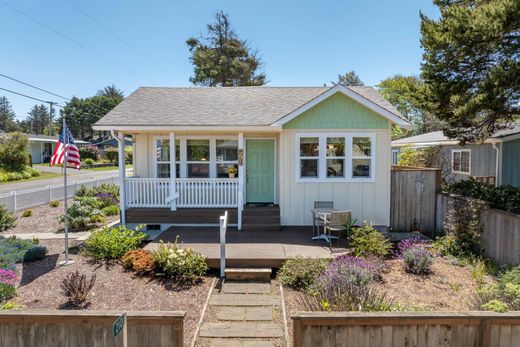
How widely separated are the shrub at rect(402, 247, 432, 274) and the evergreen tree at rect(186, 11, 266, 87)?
28482 millimetres

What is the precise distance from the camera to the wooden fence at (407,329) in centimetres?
332

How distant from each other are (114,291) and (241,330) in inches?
110

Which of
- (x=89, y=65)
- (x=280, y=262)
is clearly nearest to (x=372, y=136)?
(x=280, y=262)

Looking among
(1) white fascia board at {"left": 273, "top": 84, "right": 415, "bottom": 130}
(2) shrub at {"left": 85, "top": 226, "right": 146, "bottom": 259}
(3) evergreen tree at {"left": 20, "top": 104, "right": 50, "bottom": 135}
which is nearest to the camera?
(2) shrub at {"left": 85, "top": 226, "right": 146, "bottom": 259}

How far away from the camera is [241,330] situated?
15.4ft

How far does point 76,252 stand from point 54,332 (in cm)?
543

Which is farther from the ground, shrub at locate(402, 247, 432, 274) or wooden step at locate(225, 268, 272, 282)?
shrub at locate(402, 247, 432, 274)

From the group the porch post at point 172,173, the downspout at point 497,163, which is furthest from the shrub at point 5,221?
the downspout at point 497,163

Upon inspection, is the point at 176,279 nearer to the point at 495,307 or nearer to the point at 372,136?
the point at 495,307

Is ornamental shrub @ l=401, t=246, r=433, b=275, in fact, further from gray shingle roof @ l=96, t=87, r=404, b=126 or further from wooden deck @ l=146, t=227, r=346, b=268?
gray shingle roof @ l=96, t=87, r=404, b=126

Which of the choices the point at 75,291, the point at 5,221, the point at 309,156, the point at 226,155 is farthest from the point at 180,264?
the point at 5,221

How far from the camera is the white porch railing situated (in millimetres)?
10336

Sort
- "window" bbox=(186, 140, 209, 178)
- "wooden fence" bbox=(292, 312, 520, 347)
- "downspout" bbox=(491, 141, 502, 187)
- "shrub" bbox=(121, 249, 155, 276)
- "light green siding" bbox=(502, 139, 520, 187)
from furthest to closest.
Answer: "downspout" bbox=(491, 141, 502, 187)
"light green siding" bbox=(502, 139, 520, 187)
"window" bbox=(186, 140, 209, 178)
"shrub" bbox=(121, 249, 155, 276)
"wooden fence" bbox=(292, 312, 520, 347)

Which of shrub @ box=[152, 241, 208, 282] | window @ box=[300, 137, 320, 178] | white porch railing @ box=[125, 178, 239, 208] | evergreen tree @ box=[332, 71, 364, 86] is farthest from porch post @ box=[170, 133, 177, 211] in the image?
evergreen tree @ box=[332, 71, 364, 86]
